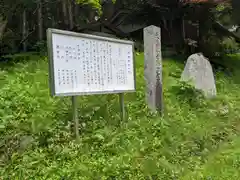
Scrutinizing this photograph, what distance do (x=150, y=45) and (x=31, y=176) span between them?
130 inches

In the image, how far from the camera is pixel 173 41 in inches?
518

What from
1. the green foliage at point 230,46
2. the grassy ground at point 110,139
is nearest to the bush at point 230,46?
the green foliage at point 230,46

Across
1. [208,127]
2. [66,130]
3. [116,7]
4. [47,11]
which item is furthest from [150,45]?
[116,7]

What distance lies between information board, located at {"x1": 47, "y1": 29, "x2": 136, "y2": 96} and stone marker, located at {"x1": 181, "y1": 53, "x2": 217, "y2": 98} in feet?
8.80

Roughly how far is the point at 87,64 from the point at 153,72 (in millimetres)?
1678

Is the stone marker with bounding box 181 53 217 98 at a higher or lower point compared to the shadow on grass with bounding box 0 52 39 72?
lower

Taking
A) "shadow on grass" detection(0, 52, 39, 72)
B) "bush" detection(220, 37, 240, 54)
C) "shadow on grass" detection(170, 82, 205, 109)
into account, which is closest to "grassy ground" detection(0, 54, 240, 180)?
"shadow on grass" detection(170, 82, 205, 109)

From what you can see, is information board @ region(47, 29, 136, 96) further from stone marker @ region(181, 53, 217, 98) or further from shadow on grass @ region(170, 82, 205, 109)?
stone marker @ region(181, 53, 217, 98)

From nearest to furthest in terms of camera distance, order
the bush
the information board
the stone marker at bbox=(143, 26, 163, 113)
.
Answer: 1. the information board
2. the stone marker at bbox=(143, 26, 163, 113)
3. the bush

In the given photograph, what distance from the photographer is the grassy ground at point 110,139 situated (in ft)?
14.2

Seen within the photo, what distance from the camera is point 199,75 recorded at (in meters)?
8.37

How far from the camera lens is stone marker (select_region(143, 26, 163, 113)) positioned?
633cm

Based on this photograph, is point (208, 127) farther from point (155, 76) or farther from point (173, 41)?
point (173, 41)

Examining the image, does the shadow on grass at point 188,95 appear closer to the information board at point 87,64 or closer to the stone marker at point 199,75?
the stone marker at point 199,75
